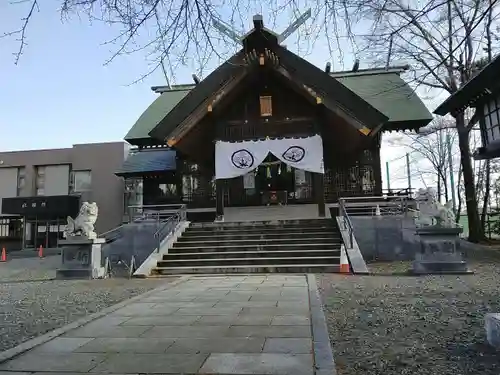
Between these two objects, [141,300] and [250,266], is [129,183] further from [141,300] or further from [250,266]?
[141,300]

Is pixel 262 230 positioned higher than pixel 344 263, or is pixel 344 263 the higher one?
pixel 262 230

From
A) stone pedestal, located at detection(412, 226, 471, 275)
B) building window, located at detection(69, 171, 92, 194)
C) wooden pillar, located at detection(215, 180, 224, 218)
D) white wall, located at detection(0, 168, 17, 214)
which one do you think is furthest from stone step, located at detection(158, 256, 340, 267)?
white wall, located at detection(0, 168, 17, 214)

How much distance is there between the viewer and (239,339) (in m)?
4.53

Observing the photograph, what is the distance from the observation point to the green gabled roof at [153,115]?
2109cm

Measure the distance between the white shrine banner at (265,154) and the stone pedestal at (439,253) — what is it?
6407 millimetres

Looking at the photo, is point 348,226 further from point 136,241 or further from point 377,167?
point 136,241

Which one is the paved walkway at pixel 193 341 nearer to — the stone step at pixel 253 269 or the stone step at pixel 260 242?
the stone step at pixel 253 269

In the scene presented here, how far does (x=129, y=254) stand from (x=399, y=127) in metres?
Result: 13.1

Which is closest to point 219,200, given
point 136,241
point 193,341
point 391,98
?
point 136,241

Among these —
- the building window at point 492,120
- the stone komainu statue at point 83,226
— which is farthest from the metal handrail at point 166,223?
the building window at point 492,120

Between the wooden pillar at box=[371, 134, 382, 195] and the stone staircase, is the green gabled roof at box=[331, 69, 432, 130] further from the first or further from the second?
the stone staircase

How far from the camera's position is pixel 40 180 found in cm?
2997

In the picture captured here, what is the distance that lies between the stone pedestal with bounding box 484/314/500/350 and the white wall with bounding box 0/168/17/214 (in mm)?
32143

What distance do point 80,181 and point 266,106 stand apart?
56.5ft
